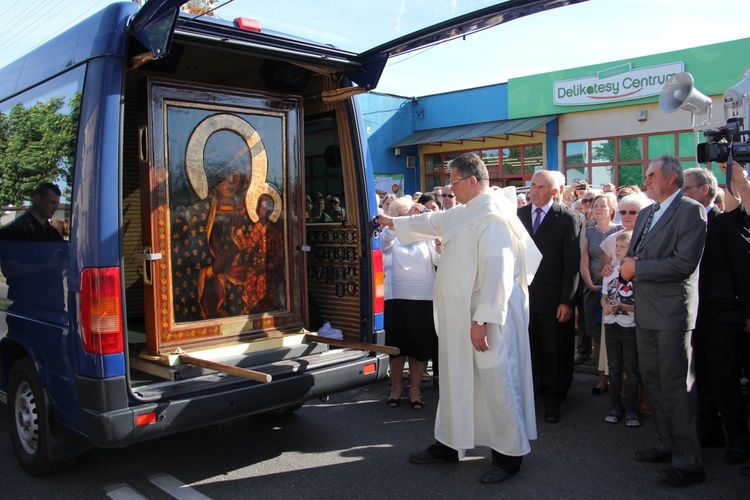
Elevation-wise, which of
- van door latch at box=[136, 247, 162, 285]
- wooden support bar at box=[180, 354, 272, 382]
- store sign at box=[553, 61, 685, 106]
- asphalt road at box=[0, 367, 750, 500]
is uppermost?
store sign at box=[553, 61, 685, 106]

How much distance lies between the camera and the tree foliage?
3.78m

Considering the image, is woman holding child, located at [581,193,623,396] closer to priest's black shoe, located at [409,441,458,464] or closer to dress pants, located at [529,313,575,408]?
dress pants, located at [529,313,575,408]

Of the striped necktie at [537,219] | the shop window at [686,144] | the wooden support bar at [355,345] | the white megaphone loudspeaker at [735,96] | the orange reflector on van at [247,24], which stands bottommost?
the wooden support bar at [355,345]

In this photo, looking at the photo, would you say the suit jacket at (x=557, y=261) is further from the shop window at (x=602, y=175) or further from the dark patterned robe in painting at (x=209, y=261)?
the shop window at (x=602, y=175)

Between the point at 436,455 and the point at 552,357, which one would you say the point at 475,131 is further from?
the point at 436,455

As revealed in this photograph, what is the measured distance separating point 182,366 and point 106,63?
72.6 inches

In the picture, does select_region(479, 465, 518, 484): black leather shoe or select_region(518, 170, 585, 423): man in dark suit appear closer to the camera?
select_region(479, 465, 518, 484): black leather shoe

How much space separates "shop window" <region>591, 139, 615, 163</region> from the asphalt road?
13.8 m

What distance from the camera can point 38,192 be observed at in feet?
13.7

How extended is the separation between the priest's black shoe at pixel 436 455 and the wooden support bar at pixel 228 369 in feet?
4.27

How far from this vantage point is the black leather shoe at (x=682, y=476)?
3.91m

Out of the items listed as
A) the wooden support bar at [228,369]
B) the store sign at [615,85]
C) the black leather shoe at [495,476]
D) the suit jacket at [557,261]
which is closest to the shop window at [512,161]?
the store sign at [615,85]

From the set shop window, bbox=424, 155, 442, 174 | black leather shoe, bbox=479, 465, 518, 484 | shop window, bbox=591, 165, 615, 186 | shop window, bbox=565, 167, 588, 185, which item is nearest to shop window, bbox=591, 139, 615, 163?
shop window, bbox=591, 165, 615, 186

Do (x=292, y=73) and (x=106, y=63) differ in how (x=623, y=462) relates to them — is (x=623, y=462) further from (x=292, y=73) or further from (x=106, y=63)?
(x=106, y=63)
